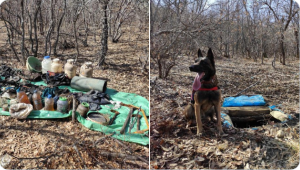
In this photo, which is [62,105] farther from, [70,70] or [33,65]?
[33,65]

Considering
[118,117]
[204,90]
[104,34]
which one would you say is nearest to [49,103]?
[118,117]

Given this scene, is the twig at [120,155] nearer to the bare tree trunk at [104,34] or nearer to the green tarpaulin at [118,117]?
the green tarpaulin at [118,117]

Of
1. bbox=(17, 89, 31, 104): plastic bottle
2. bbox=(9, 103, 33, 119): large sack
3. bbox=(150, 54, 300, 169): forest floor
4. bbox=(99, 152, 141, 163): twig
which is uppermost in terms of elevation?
bbox=(17, 89, 31, 104): plastic bottle

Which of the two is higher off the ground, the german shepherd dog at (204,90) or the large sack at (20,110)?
the german shepherd dog at (204,90)

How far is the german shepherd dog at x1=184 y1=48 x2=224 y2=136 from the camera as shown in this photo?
2.98 meters

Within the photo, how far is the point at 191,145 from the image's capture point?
10.4 feet

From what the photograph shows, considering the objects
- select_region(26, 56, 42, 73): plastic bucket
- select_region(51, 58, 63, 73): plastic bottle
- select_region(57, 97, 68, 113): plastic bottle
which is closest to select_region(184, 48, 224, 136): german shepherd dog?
select_region(57, 97, 68, 113): plastic bottle

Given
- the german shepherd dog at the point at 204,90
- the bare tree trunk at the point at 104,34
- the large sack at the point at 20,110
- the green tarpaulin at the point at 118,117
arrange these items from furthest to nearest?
the bare tree trunk at the point at 104,34 < the large sack at the point at 20,110 < the green tarpaulin at the point at 118,117 < the german shepherd dog at the point at 204,90

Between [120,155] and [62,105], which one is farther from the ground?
[62,105]

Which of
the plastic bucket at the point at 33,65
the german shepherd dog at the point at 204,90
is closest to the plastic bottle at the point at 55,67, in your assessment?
the plastic bucket at the point at 33,65

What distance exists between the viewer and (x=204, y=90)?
321 cm

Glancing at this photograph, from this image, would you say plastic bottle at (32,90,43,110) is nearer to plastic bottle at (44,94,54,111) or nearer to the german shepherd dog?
plastic bottle at (44,94,54,111)

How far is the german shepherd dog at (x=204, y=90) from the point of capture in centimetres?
298

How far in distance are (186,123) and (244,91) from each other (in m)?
3.49
